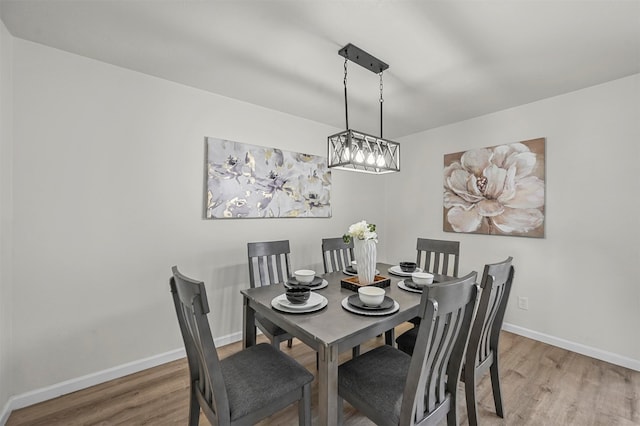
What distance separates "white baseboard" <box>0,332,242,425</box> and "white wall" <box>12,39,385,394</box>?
4cm

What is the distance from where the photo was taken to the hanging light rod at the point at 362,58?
6.18 feet

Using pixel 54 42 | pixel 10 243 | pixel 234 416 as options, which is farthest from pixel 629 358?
pixel 54 42

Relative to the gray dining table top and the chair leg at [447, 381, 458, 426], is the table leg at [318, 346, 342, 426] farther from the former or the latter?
the chair leg at [447, 381, 458, 426]

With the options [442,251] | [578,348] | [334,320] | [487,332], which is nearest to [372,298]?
[334,320]

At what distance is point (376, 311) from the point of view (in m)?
1.50

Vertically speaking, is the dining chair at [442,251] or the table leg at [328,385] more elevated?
the dining chair at [442,251]

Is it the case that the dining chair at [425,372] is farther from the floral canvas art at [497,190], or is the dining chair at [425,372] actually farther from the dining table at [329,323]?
the floral canvas art at [497,190]

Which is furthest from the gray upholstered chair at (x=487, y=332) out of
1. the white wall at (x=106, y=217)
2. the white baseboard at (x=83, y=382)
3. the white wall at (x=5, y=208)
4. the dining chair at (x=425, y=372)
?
the white wall at (x=5, y=208)

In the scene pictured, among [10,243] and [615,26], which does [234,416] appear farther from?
[615,26]

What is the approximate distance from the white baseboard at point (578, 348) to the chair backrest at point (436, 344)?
7.02 feet

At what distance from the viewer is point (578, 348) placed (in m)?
2.52

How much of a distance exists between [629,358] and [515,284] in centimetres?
93

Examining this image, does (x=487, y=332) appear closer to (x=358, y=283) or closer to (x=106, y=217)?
(x=358, y=283)

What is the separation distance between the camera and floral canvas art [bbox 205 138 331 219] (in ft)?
8.49
